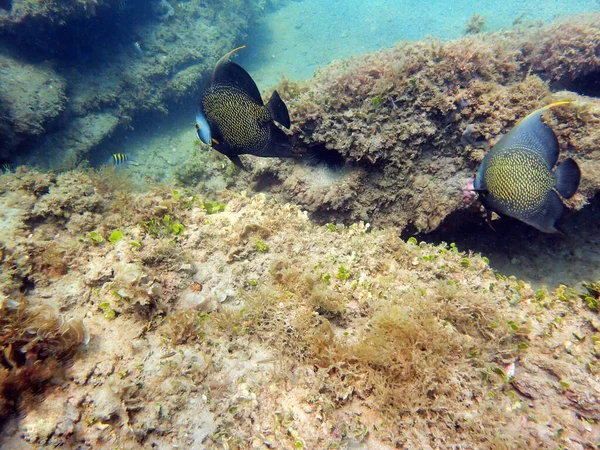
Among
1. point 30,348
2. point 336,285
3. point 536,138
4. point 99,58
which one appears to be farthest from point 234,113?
point 99,58

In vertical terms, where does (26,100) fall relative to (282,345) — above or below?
above

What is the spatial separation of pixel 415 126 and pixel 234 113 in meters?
2.80

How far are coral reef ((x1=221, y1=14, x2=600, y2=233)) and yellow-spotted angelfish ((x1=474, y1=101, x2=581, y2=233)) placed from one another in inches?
65.0

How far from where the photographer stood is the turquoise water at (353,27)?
636 inches

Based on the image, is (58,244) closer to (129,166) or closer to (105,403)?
(105,403)

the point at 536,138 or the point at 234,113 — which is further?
the point at 234,113

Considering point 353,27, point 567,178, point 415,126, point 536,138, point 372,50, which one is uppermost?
point 536,138

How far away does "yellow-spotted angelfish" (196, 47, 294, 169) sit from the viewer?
8.98ft

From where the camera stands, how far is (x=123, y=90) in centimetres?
1194

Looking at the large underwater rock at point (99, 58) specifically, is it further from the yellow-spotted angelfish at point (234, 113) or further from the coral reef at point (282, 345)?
the yellow-spotted angelfish at point (234, 113)

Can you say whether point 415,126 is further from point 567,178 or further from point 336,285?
point 336,285

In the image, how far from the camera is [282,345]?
2473 millimetres

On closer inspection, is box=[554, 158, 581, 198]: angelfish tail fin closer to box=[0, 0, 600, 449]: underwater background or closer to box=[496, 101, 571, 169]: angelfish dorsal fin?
box=[496, 101, 571, 169]: angelfish dorsal fin

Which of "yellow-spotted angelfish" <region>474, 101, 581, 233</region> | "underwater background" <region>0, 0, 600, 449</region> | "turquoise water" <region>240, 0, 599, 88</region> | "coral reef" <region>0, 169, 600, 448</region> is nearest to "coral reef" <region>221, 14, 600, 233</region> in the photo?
"underwater background" <region>0, 0, 600, 449</region>
